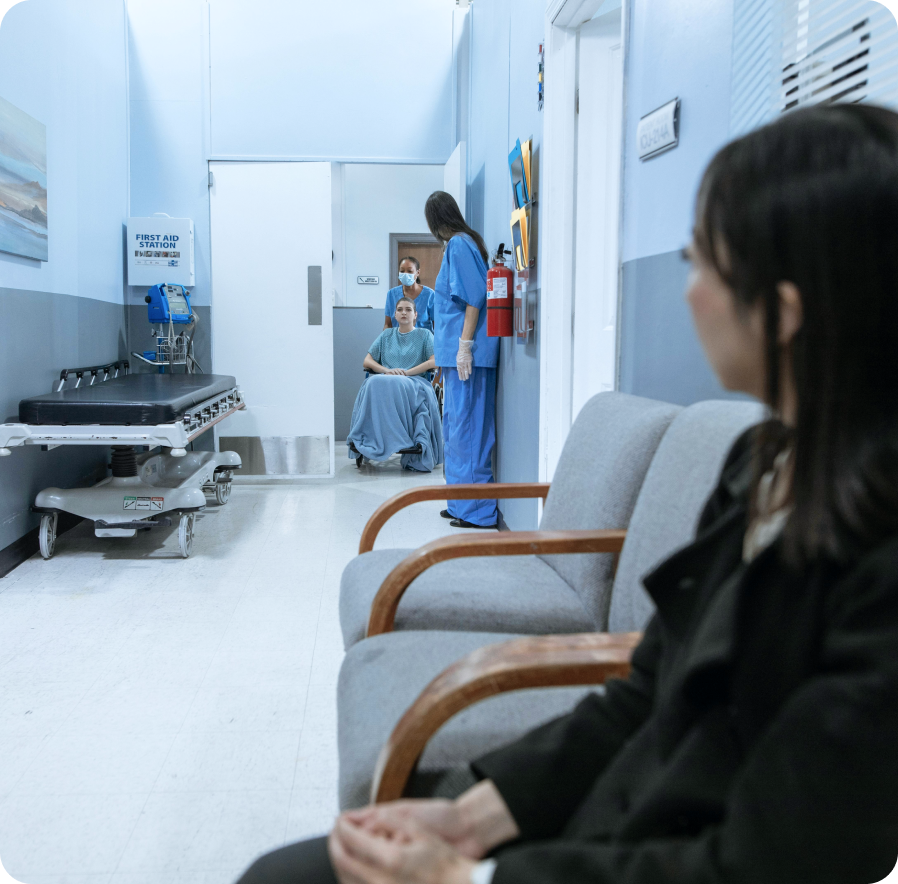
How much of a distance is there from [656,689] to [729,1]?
4.23ft

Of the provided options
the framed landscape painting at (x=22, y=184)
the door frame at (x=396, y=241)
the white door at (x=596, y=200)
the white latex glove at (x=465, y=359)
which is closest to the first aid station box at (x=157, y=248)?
the framed landscape painting at (x=22, y=184)

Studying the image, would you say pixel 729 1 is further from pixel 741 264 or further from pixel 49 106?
pixel 49 106

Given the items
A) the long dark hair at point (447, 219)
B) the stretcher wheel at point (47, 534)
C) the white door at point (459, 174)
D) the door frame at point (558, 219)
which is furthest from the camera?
the white door at point (459, 174)

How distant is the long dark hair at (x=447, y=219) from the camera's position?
12.9 feet

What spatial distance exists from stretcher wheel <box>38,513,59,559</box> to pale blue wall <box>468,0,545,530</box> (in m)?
2.08

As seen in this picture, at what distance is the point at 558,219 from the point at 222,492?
2.64 meters

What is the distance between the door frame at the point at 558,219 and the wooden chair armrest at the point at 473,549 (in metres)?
1.38

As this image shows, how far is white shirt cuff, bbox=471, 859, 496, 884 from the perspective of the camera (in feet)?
1.99

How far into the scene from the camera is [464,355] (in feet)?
12.7

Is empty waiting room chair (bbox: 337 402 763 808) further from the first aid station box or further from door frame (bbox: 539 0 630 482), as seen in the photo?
the first aid station box

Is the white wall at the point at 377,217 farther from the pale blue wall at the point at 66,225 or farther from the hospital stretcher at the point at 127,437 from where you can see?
the hospital stretcher at the point at 127,437

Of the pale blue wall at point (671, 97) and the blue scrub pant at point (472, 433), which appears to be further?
the blue scrub pant at point (472, 433)

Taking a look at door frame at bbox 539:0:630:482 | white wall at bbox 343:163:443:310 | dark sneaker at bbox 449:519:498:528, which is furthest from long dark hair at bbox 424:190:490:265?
white wall at bbox 343:163:443:310

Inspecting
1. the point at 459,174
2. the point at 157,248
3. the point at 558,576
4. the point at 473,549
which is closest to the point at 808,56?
the point at 473,549
